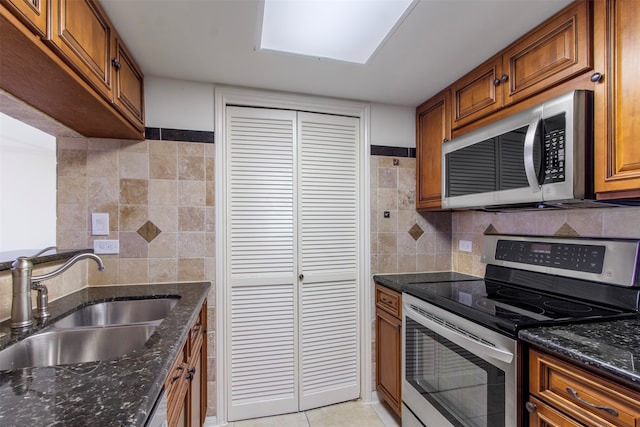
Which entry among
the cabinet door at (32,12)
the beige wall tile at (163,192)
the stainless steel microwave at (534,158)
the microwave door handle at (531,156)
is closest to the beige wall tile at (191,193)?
the beige wall tile at (163,192)

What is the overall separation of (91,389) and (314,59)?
163 cm

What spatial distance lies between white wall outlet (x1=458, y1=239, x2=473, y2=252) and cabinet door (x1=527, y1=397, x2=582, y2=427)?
129cm

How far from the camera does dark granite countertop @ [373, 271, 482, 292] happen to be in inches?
78.6

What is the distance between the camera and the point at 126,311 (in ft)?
5.28

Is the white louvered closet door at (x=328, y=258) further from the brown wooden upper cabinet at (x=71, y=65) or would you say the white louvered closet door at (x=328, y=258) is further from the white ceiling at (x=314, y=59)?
the brown wooden upper cabinet at (x=71, y=65)

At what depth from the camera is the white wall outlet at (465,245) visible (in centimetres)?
224

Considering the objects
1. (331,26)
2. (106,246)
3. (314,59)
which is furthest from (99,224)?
(331,26)

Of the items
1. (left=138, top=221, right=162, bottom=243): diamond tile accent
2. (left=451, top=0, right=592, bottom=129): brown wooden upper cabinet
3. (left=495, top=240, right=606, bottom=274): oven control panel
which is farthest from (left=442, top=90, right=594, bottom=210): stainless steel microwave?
(left=138, top=221, right=162, bottom=243): diamond tile accent

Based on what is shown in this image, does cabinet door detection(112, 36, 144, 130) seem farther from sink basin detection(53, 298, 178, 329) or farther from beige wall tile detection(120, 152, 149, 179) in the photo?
sink basin detection(53, 298, 178, 329)

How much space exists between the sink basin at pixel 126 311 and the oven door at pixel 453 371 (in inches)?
51.7

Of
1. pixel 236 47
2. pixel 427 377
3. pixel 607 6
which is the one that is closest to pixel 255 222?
pixel 236 47

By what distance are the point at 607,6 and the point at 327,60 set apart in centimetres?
115

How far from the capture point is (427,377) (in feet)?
5.45

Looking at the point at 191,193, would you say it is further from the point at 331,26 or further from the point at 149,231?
the point at 331,26
